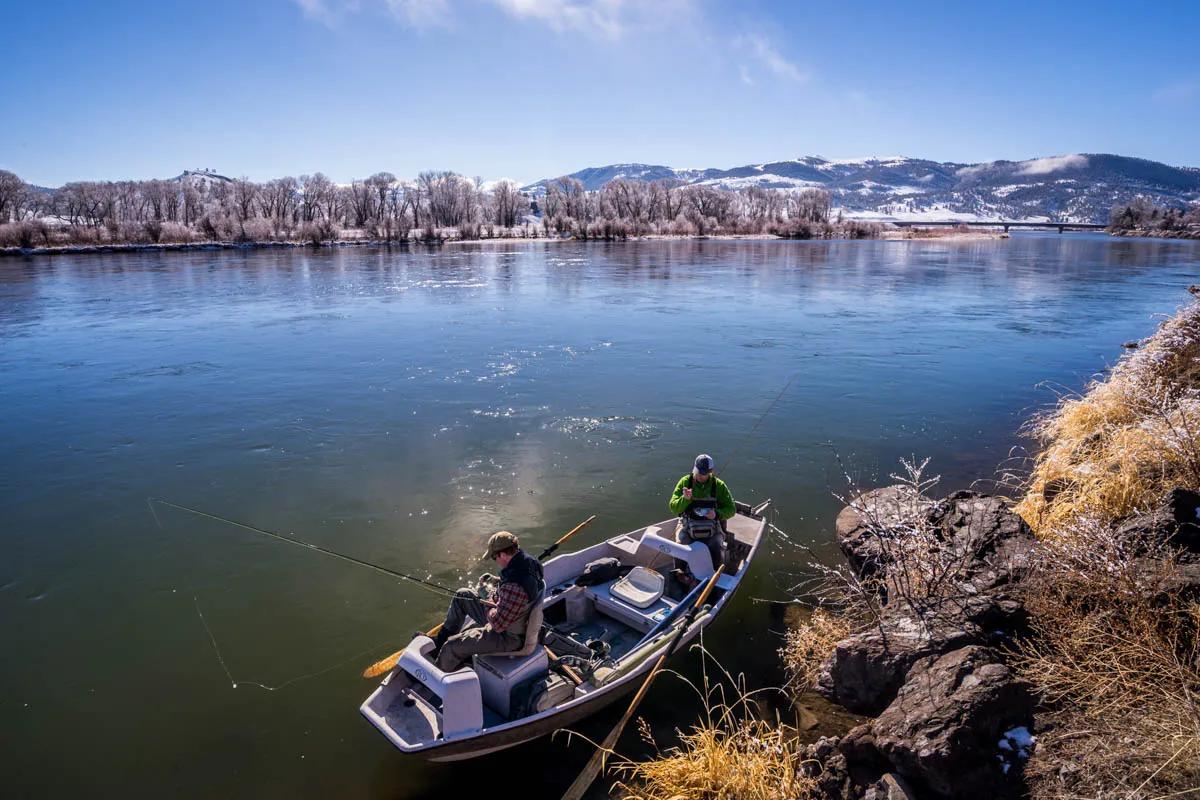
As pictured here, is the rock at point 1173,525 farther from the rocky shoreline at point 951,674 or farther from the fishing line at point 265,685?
the fishing line at point 265,685

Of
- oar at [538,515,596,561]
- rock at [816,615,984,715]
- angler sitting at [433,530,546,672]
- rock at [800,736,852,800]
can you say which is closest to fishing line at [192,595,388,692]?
angler sitting at [433,530,546,672]

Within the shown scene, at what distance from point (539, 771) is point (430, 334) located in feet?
74.1

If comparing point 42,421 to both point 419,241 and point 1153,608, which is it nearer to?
point 1153,608

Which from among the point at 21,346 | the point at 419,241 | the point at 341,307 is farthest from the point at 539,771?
the point at 419,241

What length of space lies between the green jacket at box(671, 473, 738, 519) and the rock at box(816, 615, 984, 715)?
2.57 metres

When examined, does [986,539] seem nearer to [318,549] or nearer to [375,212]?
[318,549]

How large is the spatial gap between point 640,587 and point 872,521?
302 cm

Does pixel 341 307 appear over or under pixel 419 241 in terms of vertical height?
under

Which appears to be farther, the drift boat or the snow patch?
the drift boat

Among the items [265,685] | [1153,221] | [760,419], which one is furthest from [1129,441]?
[1153,221]

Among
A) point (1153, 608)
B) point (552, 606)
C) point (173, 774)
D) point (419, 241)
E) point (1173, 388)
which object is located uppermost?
point (419, 241)

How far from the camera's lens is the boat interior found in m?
6.22

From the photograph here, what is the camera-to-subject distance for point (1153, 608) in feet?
18.4

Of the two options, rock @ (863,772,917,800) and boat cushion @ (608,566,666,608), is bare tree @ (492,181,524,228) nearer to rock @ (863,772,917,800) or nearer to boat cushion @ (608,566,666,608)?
boat cushion @ (608,566,666,608)
